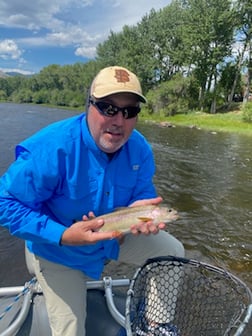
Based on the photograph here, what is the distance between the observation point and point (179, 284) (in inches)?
124

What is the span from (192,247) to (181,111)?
40259 millimetres

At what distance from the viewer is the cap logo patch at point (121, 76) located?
7.96 feet

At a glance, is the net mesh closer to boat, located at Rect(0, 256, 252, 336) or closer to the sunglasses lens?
boat, located at Rect(0, 256, 252, 336)

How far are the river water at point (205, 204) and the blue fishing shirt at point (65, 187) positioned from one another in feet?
10.2

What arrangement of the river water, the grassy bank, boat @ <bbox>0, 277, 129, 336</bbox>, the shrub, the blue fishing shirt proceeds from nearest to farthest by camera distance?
the blue fishing shirt, boat @ <bbox>0, 277, 129, 336</bbox>, the river water, the grassy bank, the shrub

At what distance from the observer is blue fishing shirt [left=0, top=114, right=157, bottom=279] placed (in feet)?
7.85

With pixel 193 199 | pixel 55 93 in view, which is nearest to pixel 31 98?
pixel 55 93

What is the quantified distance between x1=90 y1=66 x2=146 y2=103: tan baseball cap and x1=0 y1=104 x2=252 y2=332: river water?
390cm

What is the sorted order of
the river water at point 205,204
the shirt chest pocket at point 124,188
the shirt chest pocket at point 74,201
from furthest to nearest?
1. the river water at point 205,204
2. the shirt chest pocket at point 124,188
3. the shirt chest pocket at point 74,201

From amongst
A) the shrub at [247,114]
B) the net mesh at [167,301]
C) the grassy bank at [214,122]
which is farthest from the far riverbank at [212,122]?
the net mesh at [167,301]

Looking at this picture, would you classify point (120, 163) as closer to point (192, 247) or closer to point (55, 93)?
point (192, 247)

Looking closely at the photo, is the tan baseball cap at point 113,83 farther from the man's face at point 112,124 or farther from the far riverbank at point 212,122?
the far riverbank at point 212,122

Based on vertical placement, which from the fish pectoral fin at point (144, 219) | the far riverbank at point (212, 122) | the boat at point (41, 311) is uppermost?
the fish pectoral fin at point (144, 219)

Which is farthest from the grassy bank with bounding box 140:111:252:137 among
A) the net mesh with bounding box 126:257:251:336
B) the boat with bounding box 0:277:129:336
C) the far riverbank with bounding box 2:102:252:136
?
the boat with bounding box 0:277:129:336
